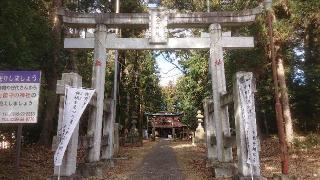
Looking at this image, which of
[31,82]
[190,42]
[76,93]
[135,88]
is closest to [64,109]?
[76,93]

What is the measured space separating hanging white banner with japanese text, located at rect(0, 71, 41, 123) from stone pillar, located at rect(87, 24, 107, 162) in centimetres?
494

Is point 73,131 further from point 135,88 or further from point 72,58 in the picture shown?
point 135,88

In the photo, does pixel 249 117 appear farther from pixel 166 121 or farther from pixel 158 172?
pixel 166 121

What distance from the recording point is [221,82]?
1218 cm

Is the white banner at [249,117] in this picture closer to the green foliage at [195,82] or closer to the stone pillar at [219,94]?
the stone pillar at [219,94]

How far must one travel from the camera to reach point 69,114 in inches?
348

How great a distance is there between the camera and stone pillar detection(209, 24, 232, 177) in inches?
458

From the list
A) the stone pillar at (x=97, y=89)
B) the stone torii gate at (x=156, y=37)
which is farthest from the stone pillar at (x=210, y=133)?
the stone pillar at (x=97, y=89)

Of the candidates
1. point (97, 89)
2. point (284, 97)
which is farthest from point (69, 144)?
point (284, 97)

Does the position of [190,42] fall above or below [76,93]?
above

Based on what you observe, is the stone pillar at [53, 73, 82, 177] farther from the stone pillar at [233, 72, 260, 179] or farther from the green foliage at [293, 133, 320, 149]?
the green foliage at [293, 133, 320, 149]

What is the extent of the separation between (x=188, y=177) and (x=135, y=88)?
69.6ft

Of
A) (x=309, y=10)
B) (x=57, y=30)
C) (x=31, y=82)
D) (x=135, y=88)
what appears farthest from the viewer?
(x=135, y=88)

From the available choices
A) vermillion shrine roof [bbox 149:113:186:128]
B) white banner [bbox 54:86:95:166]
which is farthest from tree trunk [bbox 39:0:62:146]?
vermillion shrine roof [bbox 149:113:186:128]
